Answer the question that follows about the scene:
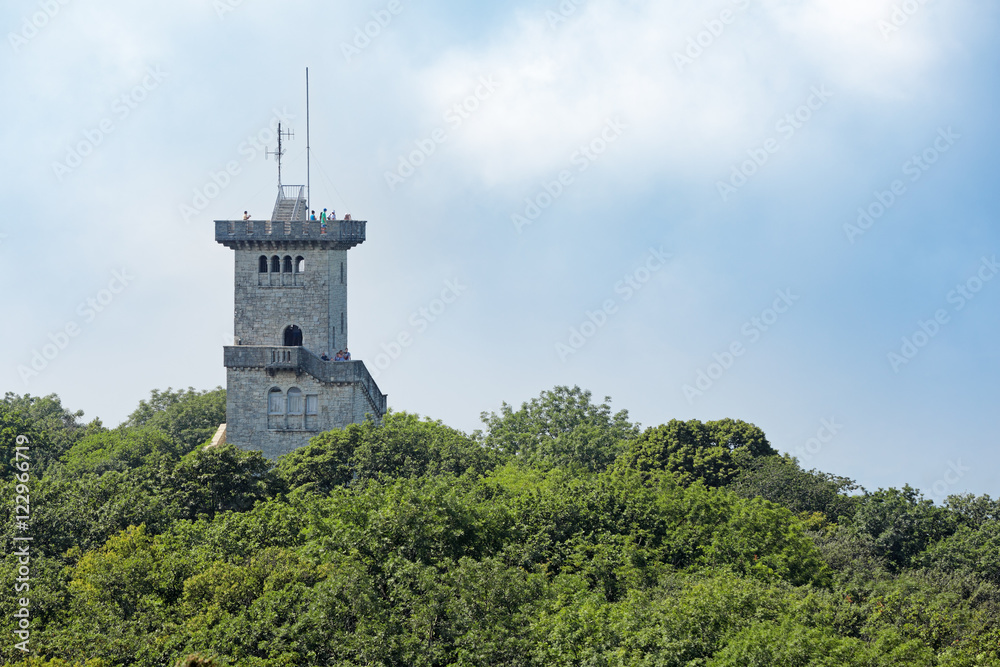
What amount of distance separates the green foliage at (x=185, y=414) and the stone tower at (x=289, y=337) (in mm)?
18088

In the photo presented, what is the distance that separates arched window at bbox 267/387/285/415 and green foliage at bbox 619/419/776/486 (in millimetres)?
18237

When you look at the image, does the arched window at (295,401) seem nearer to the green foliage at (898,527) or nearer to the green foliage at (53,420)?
the green foliage at (53,420)

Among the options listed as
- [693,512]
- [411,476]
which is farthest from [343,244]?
[693,512]

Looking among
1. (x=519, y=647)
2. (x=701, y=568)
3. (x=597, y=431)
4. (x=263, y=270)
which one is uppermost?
(x=263, y=270)

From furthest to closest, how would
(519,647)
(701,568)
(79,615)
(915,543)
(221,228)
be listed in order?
(221,228), (915,543), (701,568), (79,615), (519,647)

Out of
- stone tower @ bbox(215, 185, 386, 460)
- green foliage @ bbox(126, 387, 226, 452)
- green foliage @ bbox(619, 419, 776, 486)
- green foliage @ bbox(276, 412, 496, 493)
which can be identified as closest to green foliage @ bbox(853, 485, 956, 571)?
green foliage @ bbox(619, 419, 776, 486)

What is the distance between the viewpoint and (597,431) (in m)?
93.9

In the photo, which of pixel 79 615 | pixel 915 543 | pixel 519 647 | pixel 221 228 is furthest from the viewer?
pixel 221 228

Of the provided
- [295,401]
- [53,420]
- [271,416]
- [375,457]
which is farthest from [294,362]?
[53,420]

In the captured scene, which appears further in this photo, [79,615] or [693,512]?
[693,512]

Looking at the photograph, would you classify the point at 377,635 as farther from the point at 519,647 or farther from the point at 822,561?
the point at 822,561

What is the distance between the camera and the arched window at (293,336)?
84.3 m

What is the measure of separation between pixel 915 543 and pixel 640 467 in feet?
49.2

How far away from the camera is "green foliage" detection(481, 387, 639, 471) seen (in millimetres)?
91500
